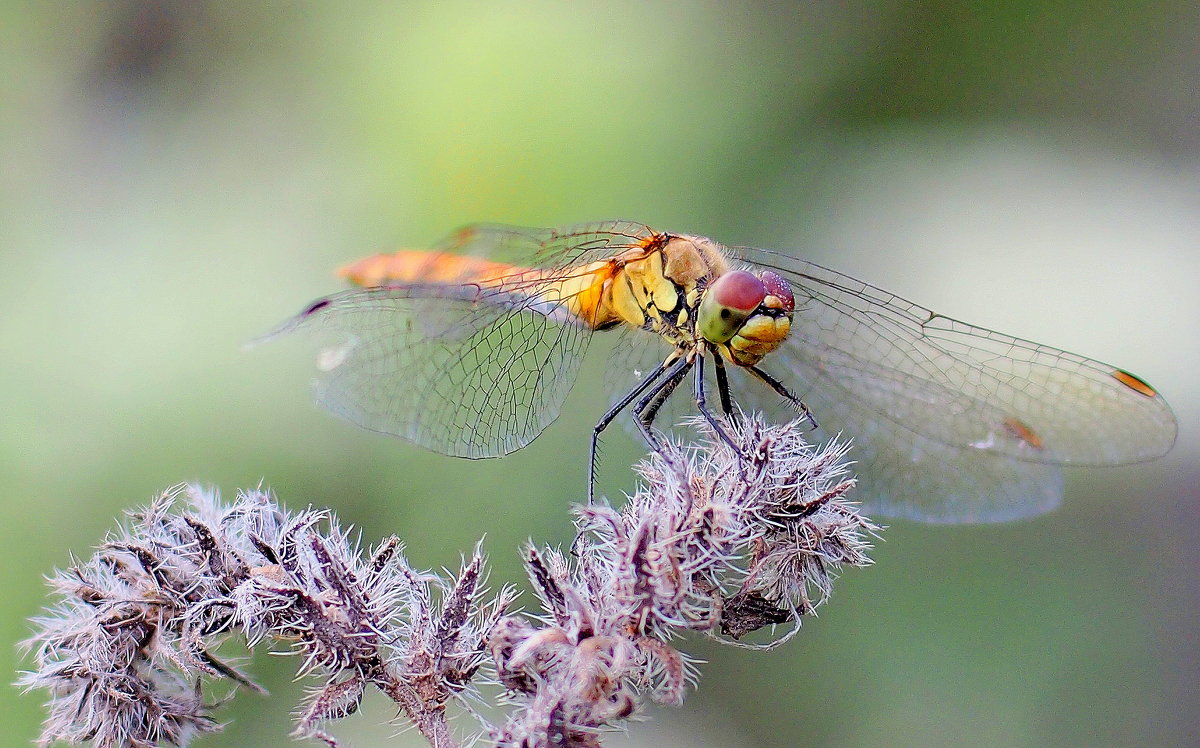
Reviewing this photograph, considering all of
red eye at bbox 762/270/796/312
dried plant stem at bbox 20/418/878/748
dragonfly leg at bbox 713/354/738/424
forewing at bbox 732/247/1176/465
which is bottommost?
dried plant stem at bbox 20/418/878/748

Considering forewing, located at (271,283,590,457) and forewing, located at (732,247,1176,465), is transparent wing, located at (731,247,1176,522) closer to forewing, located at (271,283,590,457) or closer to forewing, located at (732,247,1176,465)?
forewing, located at (732,247,1176,465)

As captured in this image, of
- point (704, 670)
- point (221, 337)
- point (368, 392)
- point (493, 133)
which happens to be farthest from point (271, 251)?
point (704, 670)

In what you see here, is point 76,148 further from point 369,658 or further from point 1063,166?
point 1063,166

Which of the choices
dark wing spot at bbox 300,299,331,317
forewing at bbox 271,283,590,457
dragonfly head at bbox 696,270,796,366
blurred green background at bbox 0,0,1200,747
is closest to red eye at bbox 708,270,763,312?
dragonfly head at bbox 696,270,796,366

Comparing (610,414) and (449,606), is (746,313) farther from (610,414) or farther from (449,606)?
(449,606)

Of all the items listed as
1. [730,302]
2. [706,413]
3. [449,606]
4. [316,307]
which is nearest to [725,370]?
[730,302]

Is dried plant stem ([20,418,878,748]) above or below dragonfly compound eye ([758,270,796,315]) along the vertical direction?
below
